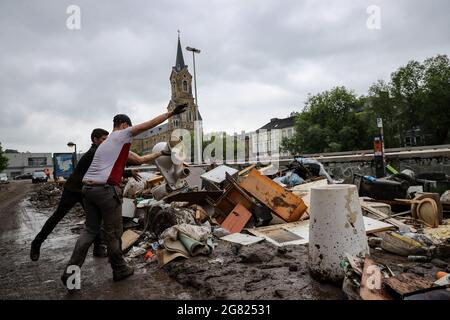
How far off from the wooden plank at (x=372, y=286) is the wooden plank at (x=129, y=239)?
3.72m

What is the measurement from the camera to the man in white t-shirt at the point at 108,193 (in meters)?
3.52

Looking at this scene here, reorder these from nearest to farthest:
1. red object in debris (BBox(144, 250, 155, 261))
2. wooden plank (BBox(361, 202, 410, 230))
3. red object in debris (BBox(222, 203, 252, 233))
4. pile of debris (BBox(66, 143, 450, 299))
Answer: pile of debris (BBox(66, 143, 450, 299)) < red object in debris (BBox(144, 250, 155, 261)) < wooden plank (BBox(361, 202, 410, 230)) < red object in debris (BBox(222, 203, 252, 233))

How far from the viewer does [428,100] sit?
43.2 meters

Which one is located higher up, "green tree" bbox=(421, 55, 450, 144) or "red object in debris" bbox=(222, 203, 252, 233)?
"green tree" bbox=(421, 55, 450, 144)

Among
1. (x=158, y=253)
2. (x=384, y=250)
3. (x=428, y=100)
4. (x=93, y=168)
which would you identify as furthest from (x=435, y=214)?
(x=428, y=100)

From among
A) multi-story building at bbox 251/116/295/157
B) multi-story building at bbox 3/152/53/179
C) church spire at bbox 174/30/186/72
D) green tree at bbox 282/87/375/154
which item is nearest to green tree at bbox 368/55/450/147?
green tree at bbox 282/87/375/154

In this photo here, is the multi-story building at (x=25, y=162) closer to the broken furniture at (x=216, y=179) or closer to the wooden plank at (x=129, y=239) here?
the broken furniture at (x=216, y=179)

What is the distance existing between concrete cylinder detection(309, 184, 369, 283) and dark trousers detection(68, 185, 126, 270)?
2.26m

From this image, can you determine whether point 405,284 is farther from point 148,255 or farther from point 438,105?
point 438,105

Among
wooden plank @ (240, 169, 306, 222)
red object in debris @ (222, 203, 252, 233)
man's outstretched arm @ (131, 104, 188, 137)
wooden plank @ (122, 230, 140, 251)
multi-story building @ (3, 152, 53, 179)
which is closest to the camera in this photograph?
man's outstretched arm @ (131, 104, 188, 137)

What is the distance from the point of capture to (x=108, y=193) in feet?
11.7

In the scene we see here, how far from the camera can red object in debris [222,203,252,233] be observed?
221 inches

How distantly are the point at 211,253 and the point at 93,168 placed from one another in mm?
1954

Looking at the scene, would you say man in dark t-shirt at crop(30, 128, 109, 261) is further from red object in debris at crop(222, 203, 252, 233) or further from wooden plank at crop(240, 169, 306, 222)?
wooden plank at crop(240, 169, 306, 222)
